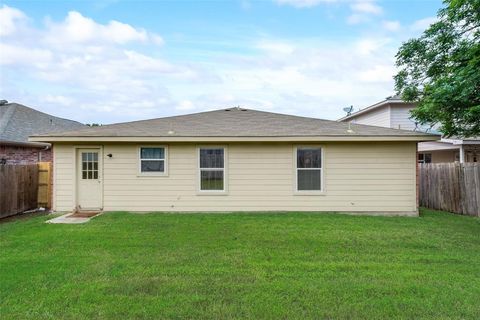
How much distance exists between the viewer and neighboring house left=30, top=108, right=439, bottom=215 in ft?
34.4

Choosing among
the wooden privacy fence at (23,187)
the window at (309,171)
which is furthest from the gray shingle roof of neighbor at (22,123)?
the window at (309,171)

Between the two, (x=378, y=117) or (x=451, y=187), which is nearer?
(x=451, y=187)

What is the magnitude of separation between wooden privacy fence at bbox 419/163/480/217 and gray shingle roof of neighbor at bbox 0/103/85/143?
17148 mm

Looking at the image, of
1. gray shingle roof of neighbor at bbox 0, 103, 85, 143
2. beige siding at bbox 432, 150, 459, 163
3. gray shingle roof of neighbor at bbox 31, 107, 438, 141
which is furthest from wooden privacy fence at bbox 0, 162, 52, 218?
beige siding at bbox 432, 150, 459, 163

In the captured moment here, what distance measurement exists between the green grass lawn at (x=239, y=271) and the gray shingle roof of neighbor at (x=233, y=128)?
2.99 meters

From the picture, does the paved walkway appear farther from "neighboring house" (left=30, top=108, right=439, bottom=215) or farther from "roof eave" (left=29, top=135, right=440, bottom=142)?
"roof eave" (left=29, top=135, right=440, bottom=142)

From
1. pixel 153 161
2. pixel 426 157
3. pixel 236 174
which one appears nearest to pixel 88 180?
pixel 153 161

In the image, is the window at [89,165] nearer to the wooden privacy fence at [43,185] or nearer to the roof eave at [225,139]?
the roof eave at [225,139]

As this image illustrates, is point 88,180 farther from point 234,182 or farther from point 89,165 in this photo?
point 234,182

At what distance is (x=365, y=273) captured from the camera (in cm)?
489

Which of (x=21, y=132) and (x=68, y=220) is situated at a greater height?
(x=21, y=132)

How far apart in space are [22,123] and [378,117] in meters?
19.6

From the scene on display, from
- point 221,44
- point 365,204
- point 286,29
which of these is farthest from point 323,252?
point 221,44

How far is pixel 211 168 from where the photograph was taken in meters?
10.6
